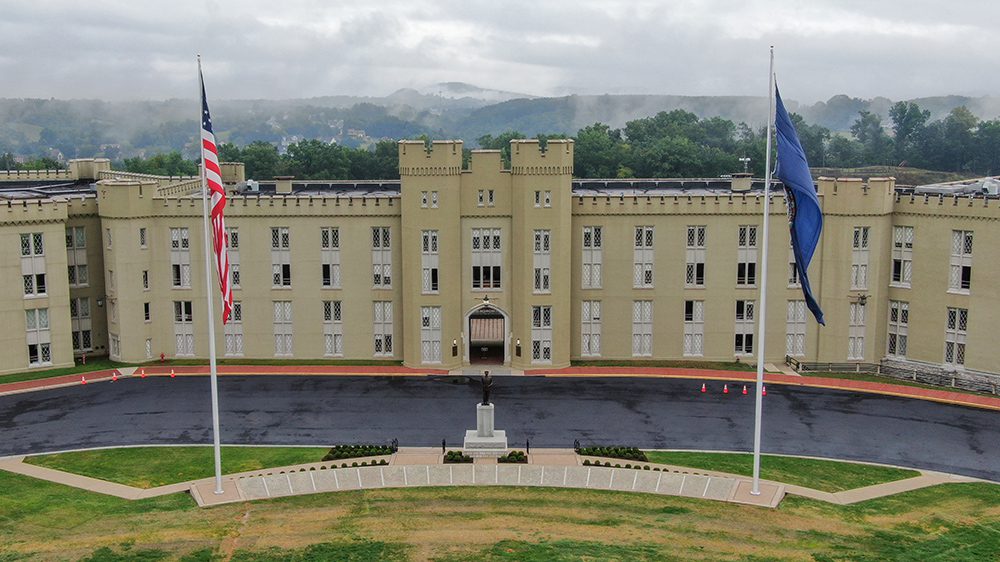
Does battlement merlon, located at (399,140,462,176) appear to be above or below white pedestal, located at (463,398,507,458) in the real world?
above

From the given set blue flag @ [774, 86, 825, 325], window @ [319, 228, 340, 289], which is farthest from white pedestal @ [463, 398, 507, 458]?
window @ [319, 228, 340, 289]

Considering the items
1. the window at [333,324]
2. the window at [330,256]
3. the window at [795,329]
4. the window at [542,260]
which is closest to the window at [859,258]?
the window at [795,329]

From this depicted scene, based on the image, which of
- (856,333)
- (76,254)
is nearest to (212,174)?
(76,254)

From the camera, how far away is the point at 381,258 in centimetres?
7238

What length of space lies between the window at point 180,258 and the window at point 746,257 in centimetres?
4083

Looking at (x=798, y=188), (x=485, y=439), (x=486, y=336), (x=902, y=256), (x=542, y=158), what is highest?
(x=542, y=158)

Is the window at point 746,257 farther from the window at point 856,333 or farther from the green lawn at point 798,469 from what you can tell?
the green lawn at point 798,469

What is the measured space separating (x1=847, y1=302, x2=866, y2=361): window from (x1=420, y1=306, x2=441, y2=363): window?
30068mm

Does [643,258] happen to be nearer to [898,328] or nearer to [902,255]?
[902,255]

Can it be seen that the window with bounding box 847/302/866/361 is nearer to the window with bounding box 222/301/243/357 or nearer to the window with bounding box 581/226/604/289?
the window with bounding box 581/226/604/289

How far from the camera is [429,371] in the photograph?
70.2 meters

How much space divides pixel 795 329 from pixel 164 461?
45162 mm

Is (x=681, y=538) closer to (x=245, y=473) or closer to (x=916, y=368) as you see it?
(x=245, y=473)

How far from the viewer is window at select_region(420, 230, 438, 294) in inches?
2766
